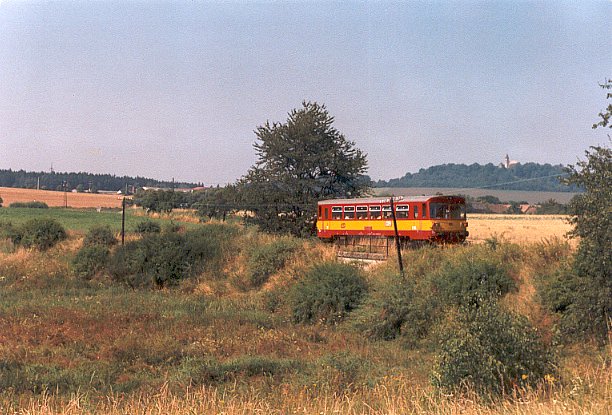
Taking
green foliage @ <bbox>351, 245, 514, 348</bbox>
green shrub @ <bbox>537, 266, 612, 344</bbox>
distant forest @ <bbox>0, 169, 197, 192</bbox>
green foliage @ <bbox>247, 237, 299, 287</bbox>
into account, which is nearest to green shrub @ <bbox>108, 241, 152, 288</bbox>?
green foliage @ <bbox>247, 237, 299, 287</bbox>

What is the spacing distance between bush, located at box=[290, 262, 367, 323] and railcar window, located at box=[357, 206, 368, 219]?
8246 mm

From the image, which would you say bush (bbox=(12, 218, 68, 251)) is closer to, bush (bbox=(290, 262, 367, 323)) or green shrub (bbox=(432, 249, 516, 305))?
bush (bbox=(290, 262, 367, 323))

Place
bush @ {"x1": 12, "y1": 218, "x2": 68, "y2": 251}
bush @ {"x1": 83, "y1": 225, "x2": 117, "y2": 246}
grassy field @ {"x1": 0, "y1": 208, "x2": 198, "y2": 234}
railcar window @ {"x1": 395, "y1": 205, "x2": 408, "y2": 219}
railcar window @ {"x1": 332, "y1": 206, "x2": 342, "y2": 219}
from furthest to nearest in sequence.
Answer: grassy field @ {"x1": 0, "y1": 208, "x2": 198, "y2": 234}
bush @ {"x1": 12, "y1": 218, "x2": 68, "y2": 251}
bush @ {"x1": 83, "y1": 225, "x2": 117, "y2": 246}
railcar window @ {"x1": 332, "y1": 206, "x2": 342, "y2": 219}
railcar window @ {"x1": 395, "y1": 205, "x2": 408, "y2": 219}

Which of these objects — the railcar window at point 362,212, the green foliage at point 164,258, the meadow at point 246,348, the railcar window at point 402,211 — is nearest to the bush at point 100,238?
the green foliage at point 164,258

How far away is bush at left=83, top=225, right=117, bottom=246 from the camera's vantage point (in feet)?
131

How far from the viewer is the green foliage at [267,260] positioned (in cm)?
3206

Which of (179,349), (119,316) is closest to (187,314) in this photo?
(119,316)

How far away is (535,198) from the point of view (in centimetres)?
6975

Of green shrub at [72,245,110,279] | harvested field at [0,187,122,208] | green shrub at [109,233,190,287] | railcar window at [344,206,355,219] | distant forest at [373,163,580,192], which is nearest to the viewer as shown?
railcar window at [344,206,355,219]

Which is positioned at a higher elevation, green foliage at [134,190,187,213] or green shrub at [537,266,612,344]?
green foliage at [134,190,187,213]

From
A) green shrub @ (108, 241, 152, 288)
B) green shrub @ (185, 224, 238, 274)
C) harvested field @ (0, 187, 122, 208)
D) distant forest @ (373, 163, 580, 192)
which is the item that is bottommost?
green shrub @ (108, 241, 152, 288)

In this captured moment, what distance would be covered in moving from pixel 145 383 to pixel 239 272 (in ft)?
64.1

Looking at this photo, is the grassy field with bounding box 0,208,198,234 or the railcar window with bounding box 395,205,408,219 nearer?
the railcar window with bounding box 395,205,408,219

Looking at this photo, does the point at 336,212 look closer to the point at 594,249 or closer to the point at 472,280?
the point at 472,280
